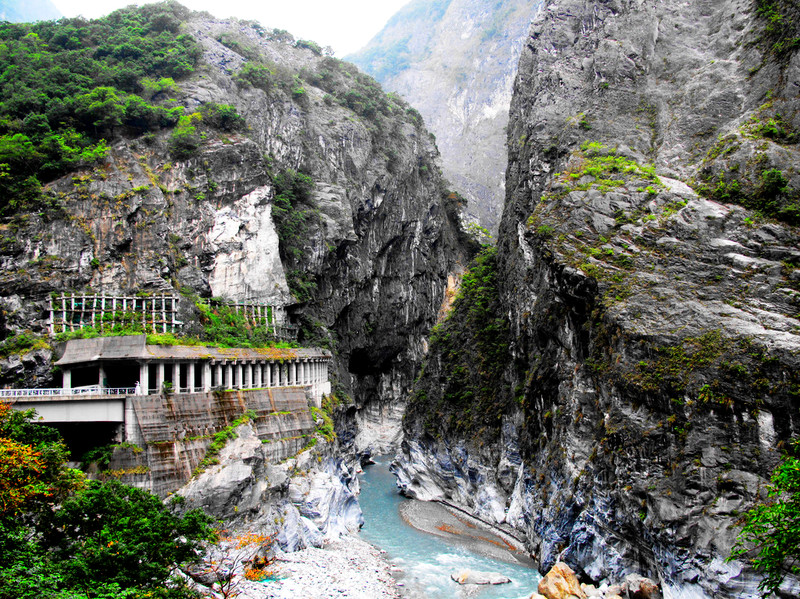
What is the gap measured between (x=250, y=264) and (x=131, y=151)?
11948mm

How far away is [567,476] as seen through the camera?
96.2 feet

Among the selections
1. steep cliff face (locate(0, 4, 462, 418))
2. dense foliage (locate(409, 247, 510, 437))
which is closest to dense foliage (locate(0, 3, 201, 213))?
steep cliff face (locate(0, 4, 462, 418))

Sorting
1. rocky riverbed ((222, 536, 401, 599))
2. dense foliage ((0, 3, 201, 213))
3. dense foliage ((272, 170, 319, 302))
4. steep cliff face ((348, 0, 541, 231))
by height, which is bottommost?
rocky riverbed ((222, 536, 401, 599))

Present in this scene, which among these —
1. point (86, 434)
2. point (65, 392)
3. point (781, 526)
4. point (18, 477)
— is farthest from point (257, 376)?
point (781, 526)

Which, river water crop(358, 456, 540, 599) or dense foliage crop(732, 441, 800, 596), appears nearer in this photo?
dense foliage crop(732, 441, 800, 596)

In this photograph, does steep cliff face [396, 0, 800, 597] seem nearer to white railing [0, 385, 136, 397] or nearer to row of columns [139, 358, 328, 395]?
row of columns [139, 358, 328, 395]

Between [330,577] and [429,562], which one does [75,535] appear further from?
[429,562]

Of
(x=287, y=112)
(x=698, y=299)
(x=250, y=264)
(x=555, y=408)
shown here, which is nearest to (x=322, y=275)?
(x=250, y=264)

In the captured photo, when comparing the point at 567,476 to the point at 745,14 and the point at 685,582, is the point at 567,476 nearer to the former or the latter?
the point at 685,582

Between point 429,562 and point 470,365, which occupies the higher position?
point 470,365

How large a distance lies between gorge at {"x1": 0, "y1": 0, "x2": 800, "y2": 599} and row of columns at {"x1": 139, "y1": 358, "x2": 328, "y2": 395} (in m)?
1.00

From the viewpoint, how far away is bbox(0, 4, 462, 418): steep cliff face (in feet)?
121

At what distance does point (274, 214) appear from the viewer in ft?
166

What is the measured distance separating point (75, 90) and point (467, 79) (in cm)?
9328
